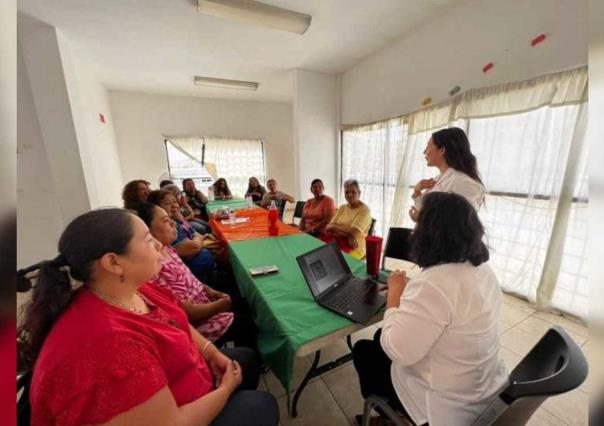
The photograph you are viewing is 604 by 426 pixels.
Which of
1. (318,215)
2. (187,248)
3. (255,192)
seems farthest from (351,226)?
(255,192)

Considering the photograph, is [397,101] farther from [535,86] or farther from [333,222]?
[333,222]

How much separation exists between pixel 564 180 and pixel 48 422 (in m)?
3.03

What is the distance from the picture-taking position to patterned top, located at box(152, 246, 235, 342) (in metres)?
1.28

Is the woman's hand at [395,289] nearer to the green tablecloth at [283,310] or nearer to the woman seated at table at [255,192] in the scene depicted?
the green tablecloth at [283,310]

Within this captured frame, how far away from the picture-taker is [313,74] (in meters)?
4.11

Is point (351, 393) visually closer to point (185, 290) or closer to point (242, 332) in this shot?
point (242, 332)

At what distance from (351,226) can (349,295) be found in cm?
136

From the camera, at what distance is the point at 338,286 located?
4.10 ft

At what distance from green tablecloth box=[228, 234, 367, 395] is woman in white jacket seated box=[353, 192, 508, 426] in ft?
0.90

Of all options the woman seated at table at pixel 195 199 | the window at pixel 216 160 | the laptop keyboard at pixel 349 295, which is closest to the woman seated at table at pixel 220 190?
the woman seated at table at pixel 195 199

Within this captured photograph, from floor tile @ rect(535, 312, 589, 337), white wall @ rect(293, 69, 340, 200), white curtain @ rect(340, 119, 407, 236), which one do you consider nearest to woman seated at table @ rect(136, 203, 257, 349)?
floor tile @ rect(535, 312, 589, 337)

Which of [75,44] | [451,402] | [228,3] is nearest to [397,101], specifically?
[228,3]

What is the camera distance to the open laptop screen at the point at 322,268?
1.18m

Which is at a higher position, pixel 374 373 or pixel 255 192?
pixel 255 192
